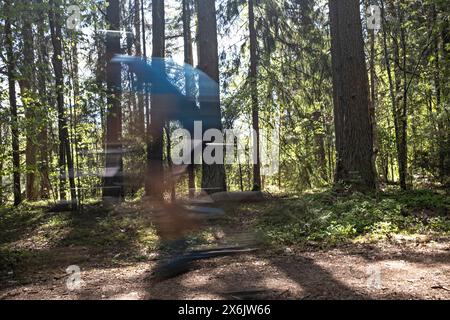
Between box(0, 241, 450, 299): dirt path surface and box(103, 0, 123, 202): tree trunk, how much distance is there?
7.77 feet

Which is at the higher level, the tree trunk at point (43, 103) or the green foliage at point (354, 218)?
the tree trunk at point (43, 103)

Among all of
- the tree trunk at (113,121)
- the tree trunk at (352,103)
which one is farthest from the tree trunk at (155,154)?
the tree trunk at (352,103)

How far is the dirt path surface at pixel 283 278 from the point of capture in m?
3.42

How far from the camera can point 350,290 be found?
3420mm

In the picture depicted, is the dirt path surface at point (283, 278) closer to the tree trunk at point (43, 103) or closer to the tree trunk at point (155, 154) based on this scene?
the tree trunk at point (155, 154)

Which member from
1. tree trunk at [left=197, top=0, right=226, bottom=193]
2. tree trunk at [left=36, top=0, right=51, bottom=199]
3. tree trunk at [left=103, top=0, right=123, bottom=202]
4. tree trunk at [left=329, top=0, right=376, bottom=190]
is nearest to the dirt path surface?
tree trunk at [left=103, top=0, right=123, bottom=202]

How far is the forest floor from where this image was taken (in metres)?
3.61

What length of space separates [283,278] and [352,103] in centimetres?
600

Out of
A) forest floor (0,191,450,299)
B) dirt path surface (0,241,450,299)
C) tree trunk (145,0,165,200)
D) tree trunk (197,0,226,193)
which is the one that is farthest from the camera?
tree trunk (197,0,226,193)

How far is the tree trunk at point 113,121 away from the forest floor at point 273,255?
1348mm

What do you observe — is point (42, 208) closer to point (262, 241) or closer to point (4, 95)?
point (4, 95)

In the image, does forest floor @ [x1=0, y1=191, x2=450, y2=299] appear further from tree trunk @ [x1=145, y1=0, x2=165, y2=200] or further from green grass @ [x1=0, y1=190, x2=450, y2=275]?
tree trunk @ [x1=145, y1=0, x2=165, y2=200]

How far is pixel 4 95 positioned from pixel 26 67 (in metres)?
0.61
